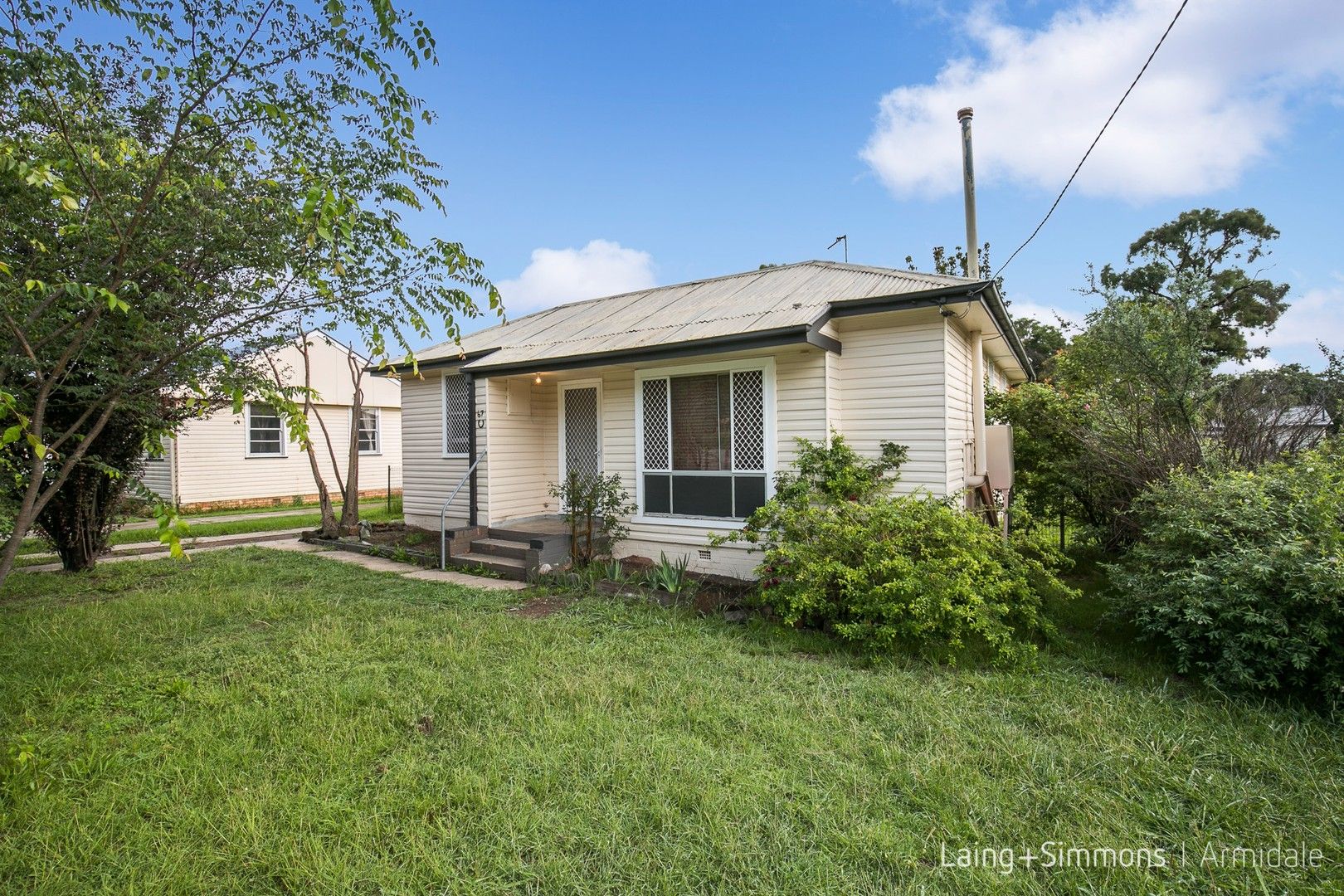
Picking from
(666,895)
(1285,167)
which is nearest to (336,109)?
(666,895)

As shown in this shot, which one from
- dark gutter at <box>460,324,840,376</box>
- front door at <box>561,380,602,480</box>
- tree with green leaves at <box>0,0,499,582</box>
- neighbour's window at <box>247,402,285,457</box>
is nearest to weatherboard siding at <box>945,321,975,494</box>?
dark gutter at <box>460,324,840,376</box>

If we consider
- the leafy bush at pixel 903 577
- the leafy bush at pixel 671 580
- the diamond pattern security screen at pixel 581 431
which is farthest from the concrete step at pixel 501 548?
the leafy bush at pixel 903 577

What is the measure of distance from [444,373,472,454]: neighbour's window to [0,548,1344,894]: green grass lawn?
585cm

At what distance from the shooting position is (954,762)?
10.4ft

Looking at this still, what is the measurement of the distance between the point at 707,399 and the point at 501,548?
395 centimetres

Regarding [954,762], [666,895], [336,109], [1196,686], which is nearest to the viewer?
[666,895]

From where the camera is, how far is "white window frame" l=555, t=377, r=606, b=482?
30.8ft

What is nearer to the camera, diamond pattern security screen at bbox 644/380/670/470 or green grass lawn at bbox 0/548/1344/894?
green grass lawn at bbox 0/548/1344/894

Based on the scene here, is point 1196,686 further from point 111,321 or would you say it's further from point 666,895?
point 111,321

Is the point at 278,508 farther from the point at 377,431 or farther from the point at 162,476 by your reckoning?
the point at 377,431

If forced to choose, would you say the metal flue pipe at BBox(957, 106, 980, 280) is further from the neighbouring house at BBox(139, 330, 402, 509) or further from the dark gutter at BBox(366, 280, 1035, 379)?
the neighbouring house at BBox(139, 330, 402, 509)

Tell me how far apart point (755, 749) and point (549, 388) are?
8547mm

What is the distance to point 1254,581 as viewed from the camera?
401 centimetres

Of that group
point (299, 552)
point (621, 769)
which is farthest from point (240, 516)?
point (621, 769)
